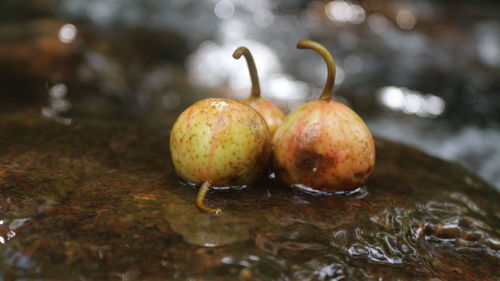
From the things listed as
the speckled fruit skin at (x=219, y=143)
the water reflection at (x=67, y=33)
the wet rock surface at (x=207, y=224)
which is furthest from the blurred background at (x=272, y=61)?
the speckled fruit skin at (x=219, y=143)

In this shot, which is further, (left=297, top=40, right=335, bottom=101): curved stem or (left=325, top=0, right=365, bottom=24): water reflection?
(left=325, top=0, right=365, bottom=24): water reflection

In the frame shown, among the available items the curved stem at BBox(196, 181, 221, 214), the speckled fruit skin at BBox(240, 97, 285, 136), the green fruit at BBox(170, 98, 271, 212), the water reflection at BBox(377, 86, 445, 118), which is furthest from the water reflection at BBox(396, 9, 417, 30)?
the curved stem at BBox(196, 181, 221, 214)

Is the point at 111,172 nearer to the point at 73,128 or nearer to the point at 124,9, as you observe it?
the point at 73,128

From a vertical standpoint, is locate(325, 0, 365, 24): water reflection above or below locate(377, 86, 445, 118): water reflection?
above

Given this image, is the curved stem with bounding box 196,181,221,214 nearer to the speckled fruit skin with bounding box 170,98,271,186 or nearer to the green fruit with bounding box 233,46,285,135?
the speckled fruit skin with bounding box 170,98,271,186

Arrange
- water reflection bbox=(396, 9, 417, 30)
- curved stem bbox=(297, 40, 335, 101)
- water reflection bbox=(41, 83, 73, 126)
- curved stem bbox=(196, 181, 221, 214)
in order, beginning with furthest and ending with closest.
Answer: water reflection bbox=(396, 9, 417, 30), water reflection bbox=(41, 83, 73, 126), curved stem bbox=(297, 40, 335, 101), curved stem bbox=(196, 181, 221, 214)

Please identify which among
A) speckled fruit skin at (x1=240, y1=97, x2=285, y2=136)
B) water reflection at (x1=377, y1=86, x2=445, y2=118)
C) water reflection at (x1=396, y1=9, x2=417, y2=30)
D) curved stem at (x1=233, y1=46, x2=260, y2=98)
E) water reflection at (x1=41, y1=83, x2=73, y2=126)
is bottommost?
water reflection at (x1=41, y1=83, x2=73, y2=126)

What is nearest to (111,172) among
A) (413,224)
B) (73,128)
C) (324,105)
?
(73,128)

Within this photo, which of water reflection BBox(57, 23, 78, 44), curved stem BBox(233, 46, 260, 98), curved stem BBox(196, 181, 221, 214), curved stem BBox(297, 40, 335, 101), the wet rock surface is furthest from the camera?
water reflection BBox(57, 23, 78, 44)
